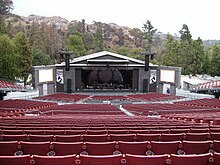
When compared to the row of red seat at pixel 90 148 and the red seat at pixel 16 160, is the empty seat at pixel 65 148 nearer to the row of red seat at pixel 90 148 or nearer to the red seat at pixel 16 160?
the row of red seat at pixel 90 148

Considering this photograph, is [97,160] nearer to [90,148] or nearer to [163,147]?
[90,148]

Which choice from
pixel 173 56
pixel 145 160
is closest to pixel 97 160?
pixel 145 160

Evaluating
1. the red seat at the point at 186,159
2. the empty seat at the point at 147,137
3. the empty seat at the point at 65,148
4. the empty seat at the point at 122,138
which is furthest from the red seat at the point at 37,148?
the red seat at the point at 186,159

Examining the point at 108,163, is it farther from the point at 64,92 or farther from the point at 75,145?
the point at 64,92

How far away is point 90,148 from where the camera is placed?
4.36 meters

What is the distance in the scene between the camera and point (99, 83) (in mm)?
42094

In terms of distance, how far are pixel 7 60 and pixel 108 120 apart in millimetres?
36655

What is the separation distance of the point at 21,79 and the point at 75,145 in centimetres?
4886

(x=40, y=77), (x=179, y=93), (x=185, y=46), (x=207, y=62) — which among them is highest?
(x=185, y=46)

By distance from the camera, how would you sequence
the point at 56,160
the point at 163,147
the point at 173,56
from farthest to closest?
the point at 173,56 < the point at 163,147 < the point at 56,160

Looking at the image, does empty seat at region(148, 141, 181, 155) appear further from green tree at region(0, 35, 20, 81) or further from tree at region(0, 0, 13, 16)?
tree at region(0, 0, 13, 16)

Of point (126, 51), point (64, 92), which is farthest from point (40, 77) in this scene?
point (126, 51)

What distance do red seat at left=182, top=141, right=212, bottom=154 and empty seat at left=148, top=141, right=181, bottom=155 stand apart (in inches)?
6.0

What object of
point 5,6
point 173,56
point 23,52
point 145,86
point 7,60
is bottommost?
point 145,86
